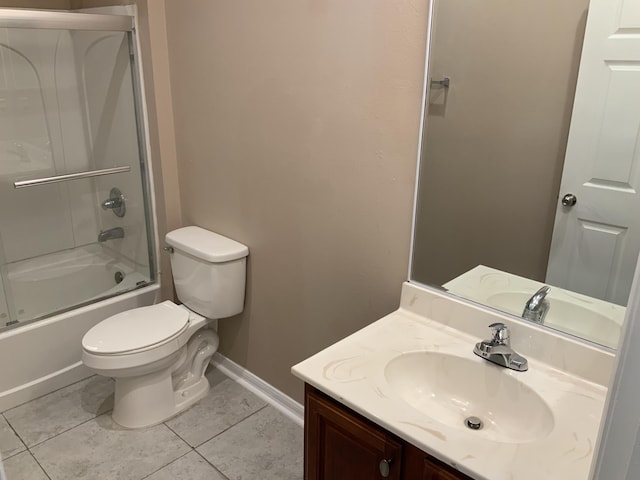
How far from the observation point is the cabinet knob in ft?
4.21

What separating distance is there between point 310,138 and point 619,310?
1.13 meters

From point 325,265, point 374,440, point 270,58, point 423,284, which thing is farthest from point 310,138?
point 374,440

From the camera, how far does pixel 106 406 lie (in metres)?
2.48

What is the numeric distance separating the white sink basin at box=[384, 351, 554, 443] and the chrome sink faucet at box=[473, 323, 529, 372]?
0.02 metres

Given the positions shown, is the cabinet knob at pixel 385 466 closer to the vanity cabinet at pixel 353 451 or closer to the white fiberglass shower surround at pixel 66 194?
the vanity cabinet at pixel 353 451

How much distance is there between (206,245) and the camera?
2.39 m

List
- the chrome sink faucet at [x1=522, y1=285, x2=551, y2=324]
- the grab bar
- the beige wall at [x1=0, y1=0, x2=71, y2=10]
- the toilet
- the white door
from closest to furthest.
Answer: the white door → the chrome sink faucet at [x1=522, y1=285, x2=551, y2=324] → the toilet → the grab bar → the beige wall at [x1=0, y1=0, x2=71, y2=10]

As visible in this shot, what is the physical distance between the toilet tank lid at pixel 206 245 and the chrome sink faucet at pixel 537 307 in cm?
124

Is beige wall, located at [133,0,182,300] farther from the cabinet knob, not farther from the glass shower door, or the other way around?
the cabinet knob

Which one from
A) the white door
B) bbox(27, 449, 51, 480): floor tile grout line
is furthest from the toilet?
the white door

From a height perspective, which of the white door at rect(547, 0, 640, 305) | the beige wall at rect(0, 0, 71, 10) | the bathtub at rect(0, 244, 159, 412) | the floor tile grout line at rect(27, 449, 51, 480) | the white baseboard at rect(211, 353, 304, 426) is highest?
the beige wall at rect(0, 0, 71, 10)

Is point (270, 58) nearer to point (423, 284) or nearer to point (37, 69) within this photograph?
point (423, 284)

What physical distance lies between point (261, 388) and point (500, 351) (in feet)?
4.51

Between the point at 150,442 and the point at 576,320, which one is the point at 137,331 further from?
the point at 576,320
